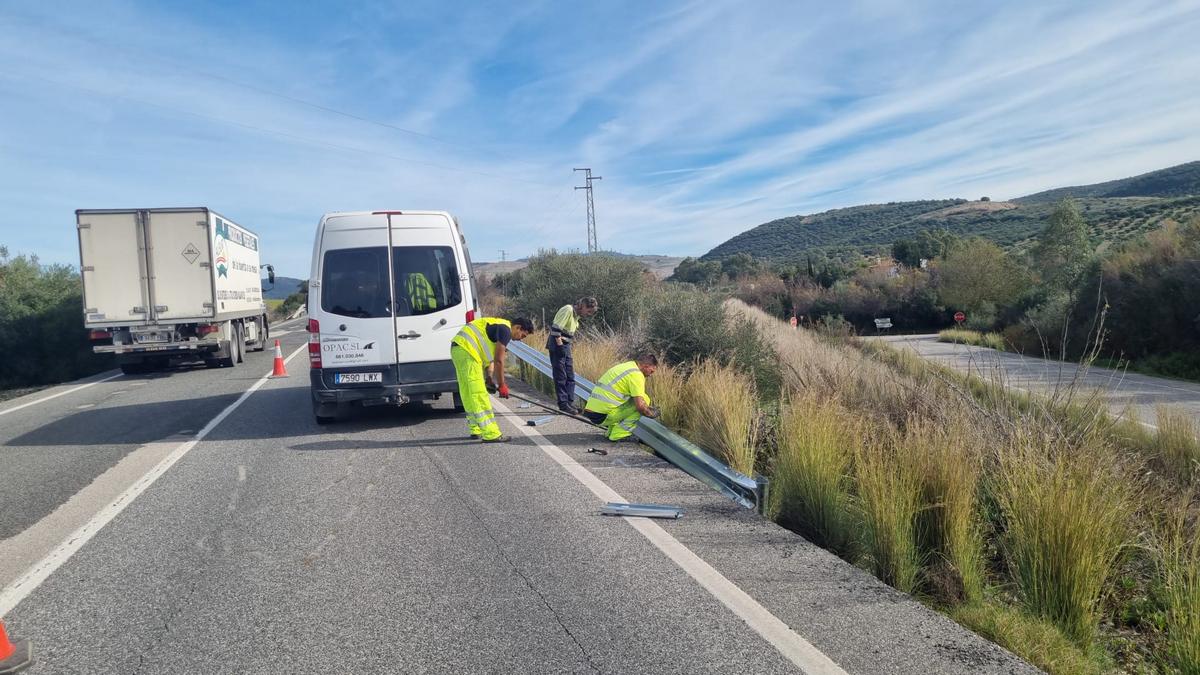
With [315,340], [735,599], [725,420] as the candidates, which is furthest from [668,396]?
[735,599]

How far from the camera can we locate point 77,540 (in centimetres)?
542

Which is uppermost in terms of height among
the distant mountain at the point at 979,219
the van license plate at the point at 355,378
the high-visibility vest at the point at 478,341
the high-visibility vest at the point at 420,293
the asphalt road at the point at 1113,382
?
the distant mountain at the point at 979,219

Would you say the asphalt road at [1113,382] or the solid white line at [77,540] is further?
the asphalt road at [1113,382]

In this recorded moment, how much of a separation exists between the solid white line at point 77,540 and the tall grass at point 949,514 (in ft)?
16.9

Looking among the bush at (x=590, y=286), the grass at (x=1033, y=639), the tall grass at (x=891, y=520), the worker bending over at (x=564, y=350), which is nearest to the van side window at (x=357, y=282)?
the worker bending over at (x=564, y=350)

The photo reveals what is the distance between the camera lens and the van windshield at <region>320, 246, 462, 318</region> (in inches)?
370

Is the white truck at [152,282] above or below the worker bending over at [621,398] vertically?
above

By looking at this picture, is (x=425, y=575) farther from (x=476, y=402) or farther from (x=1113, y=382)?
(x=1113, y=382)

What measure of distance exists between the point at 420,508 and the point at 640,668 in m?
2.99

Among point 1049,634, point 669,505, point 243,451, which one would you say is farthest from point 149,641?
point 243,451

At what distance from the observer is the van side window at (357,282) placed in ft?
30.8

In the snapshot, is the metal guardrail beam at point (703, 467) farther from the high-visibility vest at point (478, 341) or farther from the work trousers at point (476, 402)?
the high-visibility vest at point (478, 341)

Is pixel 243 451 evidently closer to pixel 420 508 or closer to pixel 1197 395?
pixel 420 508

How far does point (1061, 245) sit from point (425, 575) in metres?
39.6
